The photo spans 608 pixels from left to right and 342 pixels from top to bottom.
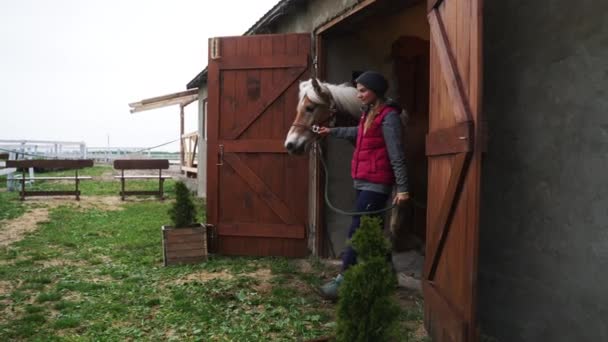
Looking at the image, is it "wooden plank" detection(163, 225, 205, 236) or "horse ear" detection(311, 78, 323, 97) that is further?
"wooden plank" detection(163, 225, 205, 236)

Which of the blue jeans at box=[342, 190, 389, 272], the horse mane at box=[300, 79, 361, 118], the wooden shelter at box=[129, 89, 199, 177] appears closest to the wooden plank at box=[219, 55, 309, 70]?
the horse mane at box=[300, 79, 361, 118]

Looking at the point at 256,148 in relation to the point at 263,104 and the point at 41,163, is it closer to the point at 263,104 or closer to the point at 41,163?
the point at 263,104

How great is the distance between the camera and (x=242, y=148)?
554 centimetres

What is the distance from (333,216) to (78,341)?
302 cm

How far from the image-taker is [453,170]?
246 centimetres

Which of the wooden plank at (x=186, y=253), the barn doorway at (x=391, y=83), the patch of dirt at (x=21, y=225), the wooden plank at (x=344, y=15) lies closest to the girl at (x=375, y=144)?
the wooden plank at (x=344, y=15)

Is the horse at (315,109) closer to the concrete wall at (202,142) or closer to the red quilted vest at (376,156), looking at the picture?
the red quilted vest at (376,156)

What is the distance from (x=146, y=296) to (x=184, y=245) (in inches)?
45.9

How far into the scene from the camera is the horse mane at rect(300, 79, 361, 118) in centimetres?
444

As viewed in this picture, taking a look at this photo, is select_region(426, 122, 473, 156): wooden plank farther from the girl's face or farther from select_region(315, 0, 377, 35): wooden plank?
select_region(315, 0, 377, 35): wooden plank

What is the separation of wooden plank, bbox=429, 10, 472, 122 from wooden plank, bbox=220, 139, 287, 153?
2.78 meters

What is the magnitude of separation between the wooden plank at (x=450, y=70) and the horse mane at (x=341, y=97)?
1594 millimetres

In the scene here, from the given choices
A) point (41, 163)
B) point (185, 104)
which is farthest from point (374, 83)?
point (185, 104)

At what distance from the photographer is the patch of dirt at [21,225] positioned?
655 centimetres
